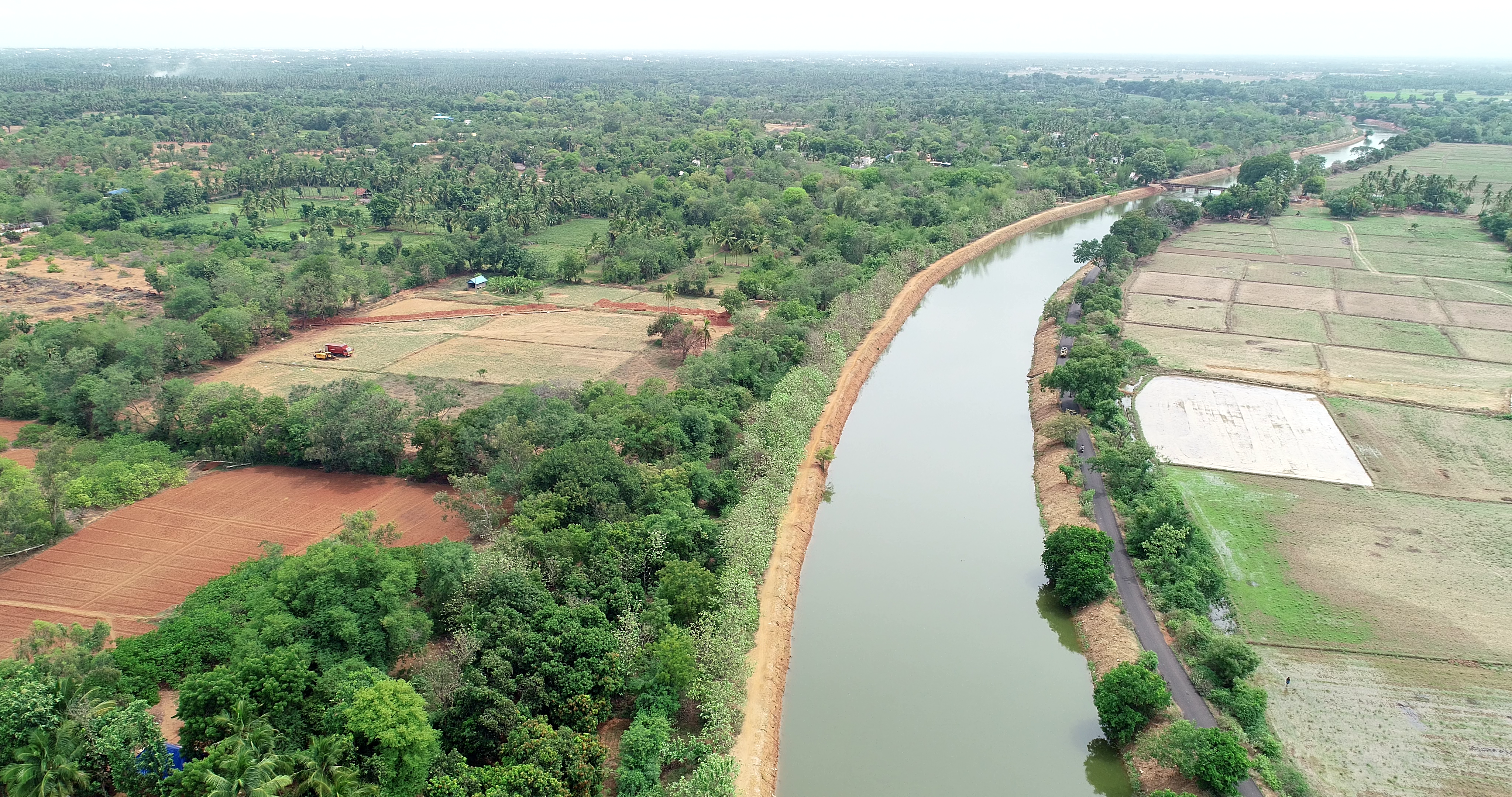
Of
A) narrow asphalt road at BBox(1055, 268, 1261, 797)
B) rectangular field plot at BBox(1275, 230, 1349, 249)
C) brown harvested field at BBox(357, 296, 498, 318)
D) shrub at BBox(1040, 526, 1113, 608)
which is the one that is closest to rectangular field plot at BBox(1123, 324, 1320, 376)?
narrow asphalt road at BBox(1055, 268, 1261, 797)

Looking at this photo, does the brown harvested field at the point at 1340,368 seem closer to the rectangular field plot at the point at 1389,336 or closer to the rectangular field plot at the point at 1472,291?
the rectangular field plot at the point at 1389,336

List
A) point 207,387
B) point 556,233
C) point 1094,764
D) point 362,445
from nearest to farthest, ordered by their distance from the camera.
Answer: point 1094,764, point 362,445, point 207,387, point 556,233

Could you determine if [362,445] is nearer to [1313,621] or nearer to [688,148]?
[1313,621]

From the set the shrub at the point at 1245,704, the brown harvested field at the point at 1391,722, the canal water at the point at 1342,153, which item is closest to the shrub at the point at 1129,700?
the shrub at the point at 1245,704

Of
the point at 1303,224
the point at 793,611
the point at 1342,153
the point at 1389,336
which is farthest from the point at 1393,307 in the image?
the point at 1342,153

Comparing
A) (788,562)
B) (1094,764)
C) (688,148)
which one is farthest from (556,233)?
(1094,764)

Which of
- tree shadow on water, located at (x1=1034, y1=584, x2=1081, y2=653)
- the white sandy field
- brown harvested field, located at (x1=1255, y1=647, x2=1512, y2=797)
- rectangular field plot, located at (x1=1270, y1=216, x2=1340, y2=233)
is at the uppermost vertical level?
rectangular field plot, located at (x1=1270, y1=216, x2=1340, y2=233)

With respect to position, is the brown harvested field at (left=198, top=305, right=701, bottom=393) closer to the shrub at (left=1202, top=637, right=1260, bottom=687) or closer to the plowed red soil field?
the plowed red soil field
